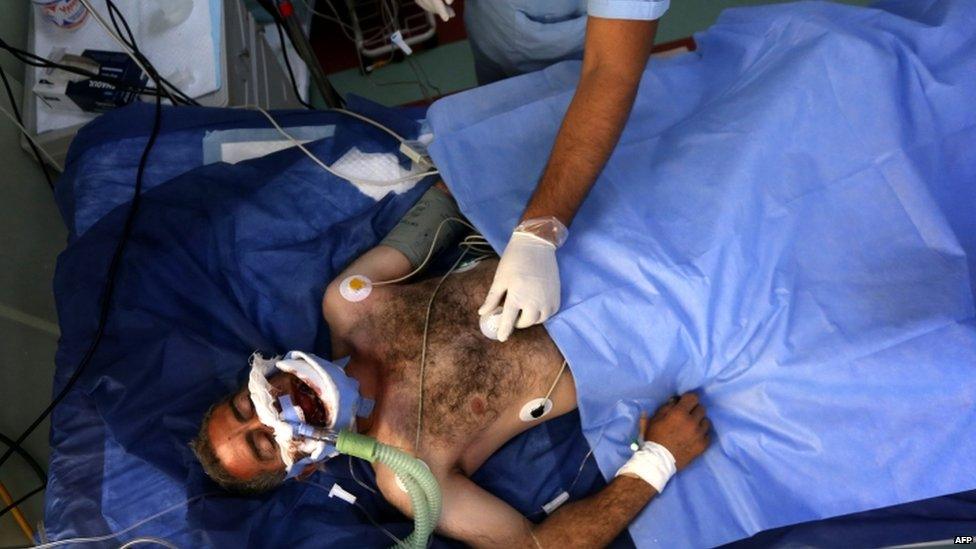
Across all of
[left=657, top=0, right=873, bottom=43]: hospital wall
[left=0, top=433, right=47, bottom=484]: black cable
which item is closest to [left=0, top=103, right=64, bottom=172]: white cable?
[left=0, top=433, right=47, bottom=484]: black cable

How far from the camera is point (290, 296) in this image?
160 cm

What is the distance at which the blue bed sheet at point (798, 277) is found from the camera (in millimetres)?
1255

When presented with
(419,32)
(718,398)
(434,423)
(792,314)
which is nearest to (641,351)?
(718,398)

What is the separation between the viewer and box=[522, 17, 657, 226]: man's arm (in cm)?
116

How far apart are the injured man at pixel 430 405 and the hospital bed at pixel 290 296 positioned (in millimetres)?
73

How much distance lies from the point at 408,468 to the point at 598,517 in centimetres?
44

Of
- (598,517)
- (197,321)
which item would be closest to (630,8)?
(598,517)

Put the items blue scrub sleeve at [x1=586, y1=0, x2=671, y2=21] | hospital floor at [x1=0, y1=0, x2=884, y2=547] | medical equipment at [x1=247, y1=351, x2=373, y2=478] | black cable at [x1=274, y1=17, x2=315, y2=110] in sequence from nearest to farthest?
blue scrub sleeve at [x1=586, y1=0, x2=671, y2=21] < medical equipment at [x1=247, y1=351, x2=373, y2=478] < hospital floor at [x1=0, y1=0, x2=884, y2=547] < black cable at [x1=274, y1=17, x2=315, y2=110]

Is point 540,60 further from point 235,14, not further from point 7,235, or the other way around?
point 7,235

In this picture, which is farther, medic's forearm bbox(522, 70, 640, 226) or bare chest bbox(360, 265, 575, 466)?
bare chest bbox(360, 265, 575, 466)

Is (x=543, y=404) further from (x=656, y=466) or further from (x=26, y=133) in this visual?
(x=26, y=133)

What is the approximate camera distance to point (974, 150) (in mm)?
1379

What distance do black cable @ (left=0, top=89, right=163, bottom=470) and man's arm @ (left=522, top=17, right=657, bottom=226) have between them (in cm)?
88

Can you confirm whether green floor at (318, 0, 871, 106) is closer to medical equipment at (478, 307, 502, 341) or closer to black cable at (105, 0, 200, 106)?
black cable at (105, 0, 200, 106)
